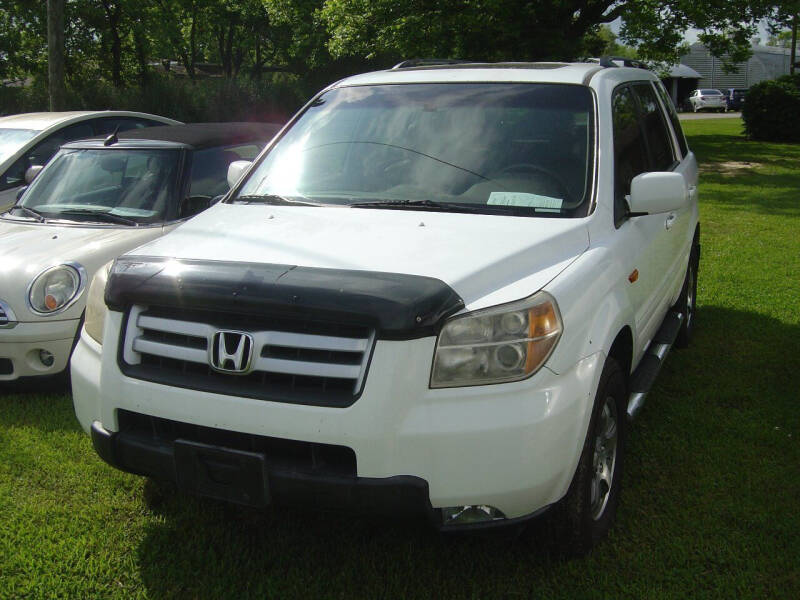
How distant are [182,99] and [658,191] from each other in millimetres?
18916

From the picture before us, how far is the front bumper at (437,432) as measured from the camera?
2496 millimetres

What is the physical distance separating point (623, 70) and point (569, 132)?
1.03m

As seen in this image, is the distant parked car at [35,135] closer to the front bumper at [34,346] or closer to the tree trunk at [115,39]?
the front bumper at [34,346]

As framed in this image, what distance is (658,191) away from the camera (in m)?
3.48

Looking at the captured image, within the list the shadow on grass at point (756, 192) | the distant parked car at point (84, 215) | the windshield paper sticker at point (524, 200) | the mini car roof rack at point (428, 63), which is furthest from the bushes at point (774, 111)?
the windshield paper sticker at point (524, 200)

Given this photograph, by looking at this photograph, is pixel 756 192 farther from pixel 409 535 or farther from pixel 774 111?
pixel 774 111

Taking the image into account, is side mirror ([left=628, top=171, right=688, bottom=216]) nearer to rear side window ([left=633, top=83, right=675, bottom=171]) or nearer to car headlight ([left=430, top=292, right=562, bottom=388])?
rear side window ([left=633, top=83, right=675, bottom=171])

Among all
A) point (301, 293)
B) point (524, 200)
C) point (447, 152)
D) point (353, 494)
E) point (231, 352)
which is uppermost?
point (447, 152)

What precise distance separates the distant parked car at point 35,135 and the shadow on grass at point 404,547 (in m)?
4.95

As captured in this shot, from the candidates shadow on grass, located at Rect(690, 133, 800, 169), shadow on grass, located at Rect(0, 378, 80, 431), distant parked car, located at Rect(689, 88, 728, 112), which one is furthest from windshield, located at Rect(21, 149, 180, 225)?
distant parked car, located at Rect(689, 88, 728, 112)

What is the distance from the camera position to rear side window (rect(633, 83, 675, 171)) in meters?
4.57

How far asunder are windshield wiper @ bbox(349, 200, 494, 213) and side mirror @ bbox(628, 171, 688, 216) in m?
0.63

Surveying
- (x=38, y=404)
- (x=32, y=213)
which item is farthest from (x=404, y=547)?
(x=32, y=213)

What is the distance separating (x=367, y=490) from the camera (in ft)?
8.32
